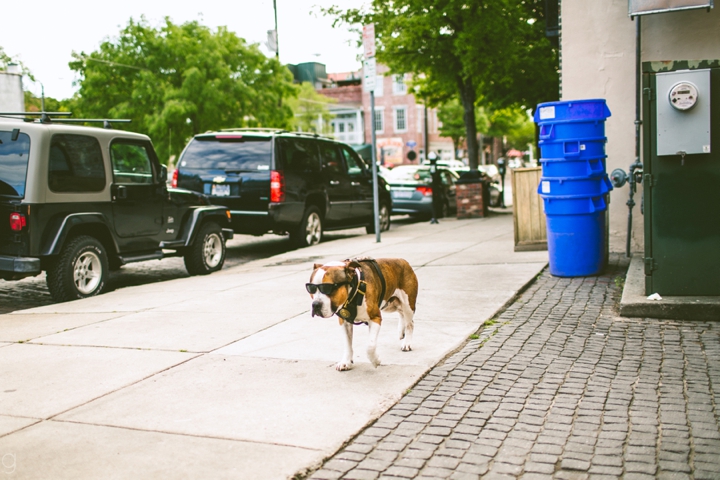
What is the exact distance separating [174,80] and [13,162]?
25.4 meters

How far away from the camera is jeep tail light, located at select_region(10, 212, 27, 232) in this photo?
7.52 metres

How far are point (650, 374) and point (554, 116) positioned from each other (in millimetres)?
4135

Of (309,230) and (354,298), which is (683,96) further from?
(309,230)

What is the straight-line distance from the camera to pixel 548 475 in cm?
323

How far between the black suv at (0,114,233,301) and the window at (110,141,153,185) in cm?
1

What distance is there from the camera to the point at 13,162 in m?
7.59

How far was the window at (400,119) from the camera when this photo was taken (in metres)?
69.2

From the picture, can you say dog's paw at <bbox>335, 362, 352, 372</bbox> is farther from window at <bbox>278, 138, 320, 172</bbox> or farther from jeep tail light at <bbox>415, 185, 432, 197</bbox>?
jeep tail light at <bbox>415, 185, 432, 197</bbox>

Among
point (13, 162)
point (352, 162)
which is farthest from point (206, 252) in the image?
point (352, 162)

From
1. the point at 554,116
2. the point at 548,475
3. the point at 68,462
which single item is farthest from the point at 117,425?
the point at 554,116

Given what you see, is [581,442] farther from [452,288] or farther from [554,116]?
[554,116]

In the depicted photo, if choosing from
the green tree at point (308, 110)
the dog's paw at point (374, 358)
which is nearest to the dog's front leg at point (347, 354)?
the dog's paw at point (374, 358)

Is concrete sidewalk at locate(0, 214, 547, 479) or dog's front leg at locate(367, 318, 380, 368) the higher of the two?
dog's front leg at locate(367, 318, 380, 368)

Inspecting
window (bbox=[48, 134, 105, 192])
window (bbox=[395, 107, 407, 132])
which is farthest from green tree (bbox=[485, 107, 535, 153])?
window (bbox=[48, 134, 105, 192])
